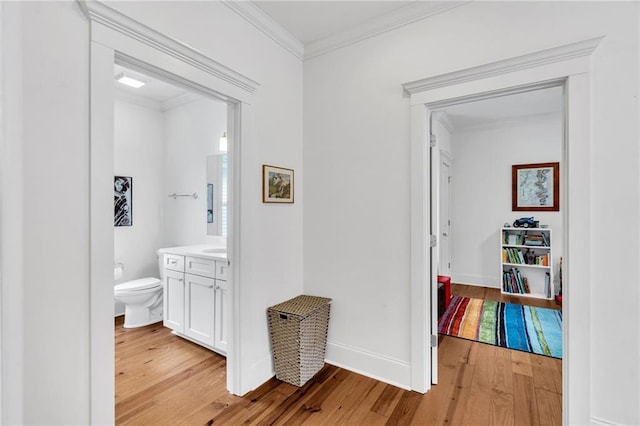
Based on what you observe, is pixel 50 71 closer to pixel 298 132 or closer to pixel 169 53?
pixel 169 53

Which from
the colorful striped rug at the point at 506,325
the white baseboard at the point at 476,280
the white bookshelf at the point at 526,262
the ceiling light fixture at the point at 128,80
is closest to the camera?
the colorful striped rug at the point at 506,325

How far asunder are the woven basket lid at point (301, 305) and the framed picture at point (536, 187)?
3.89m

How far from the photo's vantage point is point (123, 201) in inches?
145

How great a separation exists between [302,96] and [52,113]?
1.85 m

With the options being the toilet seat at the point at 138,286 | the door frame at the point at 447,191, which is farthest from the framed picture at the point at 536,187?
the toilet seat at the point at 138,286

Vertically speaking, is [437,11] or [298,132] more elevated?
[437,11]

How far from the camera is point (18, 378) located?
1229 mm

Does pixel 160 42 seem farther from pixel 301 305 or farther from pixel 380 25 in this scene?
pixel 301 305

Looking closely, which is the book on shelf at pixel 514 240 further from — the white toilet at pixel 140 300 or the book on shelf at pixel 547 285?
the white toilet at pixel 140 300

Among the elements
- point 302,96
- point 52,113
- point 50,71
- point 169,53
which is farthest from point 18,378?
point 302,96

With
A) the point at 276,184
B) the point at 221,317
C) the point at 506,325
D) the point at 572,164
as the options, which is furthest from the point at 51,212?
the point at 506,325

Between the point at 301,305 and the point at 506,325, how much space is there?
2.37m

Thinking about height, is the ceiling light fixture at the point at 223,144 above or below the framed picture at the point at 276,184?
above

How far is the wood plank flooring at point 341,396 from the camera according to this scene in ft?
6.20
